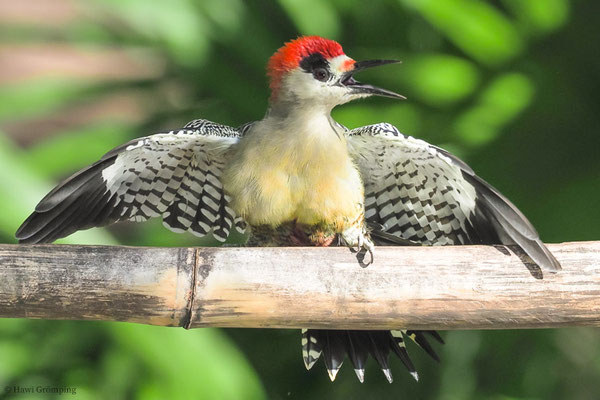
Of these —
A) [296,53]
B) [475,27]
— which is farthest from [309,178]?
[475,27]

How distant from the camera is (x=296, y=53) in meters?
2.41

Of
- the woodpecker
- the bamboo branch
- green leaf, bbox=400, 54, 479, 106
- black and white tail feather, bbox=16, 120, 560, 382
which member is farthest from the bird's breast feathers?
green leaf, bbox=400, 54, 479, 106

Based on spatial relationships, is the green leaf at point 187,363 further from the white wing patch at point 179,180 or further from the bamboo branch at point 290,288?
the bamboo branch at point 290,288

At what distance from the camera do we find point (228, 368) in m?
2.85

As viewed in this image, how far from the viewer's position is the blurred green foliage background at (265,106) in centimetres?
269

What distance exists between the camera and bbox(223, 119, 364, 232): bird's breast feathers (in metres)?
2.34

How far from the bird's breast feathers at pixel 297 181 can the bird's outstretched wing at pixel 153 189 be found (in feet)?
0.53

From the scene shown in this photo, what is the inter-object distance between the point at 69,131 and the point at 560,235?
6.53ft

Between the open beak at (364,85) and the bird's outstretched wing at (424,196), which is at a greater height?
the open beak at (364,85)

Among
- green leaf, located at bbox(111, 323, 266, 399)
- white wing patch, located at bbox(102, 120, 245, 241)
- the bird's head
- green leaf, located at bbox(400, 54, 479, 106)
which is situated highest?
the bird's head

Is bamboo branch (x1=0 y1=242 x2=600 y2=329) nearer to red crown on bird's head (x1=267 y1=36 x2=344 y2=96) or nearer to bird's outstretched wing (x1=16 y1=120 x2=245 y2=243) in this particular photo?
bird's outstretched wing (x1=16 y1=120 x2=245 y2=243)

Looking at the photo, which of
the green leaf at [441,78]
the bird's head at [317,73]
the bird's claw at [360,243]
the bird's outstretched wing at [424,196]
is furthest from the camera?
the green leaf at [441,78]

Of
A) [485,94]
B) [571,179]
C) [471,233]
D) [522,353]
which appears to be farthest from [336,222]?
[522,353]

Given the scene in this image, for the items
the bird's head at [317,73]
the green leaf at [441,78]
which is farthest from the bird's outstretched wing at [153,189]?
the green leaf at [441,78]
